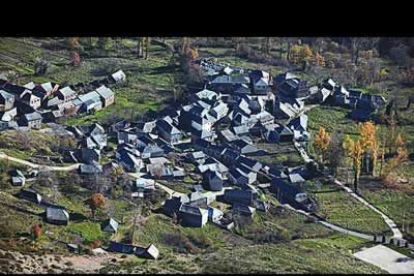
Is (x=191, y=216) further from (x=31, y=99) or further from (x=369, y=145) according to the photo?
(x=31, y=99)

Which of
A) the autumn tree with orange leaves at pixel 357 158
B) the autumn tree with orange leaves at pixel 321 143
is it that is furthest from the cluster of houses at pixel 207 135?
the autumn tree with orange leaves at pixel 357 158

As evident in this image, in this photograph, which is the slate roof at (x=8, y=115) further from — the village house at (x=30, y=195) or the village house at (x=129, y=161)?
the village house at (x=30, y=195)

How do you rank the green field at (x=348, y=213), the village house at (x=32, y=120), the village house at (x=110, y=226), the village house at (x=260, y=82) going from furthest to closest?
the village house at (x=260, y=82), the village house at (x=32, y=120), the green field at (x=348, y=213), the village house at (x=110, y=226)

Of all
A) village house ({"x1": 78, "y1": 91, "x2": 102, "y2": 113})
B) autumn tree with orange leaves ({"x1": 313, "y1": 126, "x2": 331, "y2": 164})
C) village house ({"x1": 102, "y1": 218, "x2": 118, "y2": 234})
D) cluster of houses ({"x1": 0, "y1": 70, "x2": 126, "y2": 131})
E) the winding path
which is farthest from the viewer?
village house ({"x1": 78, "y1": 91, "x2": 102, "y2": 113})

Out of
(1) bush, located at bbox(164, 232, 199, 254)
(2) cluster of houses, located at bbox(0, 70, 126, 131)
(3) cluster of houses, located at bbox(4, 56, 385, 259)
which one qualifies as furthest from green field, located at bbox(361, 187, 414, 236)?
(2) cluster of houses, located at bbox(0, 70, 126, 131)

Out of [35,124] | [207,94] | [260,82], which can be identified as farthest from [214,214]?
[260,82]

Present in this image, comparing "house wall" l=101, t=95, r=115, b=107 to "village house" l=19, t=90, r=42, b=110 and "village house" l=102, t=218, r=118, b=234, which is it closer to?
"village house" l=19, t=90, r=42, b=110
